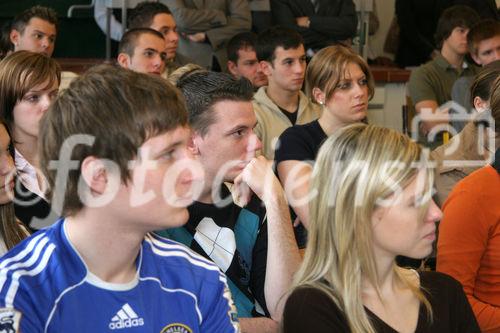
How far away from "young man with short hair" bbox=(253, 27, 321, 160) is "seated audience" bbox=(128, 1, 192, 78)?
28.4 inches

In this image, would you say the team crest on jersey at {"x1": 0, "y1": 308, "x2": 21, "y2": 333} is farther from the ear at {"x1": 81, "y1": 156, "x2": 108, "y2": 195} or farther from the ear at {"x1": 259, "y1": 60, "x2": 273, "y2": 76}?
the ear at {"x1": 259, "y1": 60, "x2": 273, "y2": 76}

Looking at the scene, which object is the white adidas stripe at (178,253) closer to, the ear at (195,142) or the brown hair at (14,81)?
the ear at (195,142)

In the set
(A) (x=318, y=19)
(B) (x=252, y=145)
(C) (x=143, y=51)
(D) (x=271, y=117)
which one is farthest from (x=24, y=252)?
(A) (x=318, y=19)

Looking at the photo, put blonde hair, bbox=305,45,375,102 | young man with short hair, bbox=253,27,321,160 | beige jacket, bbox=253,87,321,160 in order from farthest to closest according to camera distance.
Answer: young man with short hair, bbox=253,27,321,160, beige jacket, bbox=253,87,321,160, blonde hair, bbox=305,45,375,102

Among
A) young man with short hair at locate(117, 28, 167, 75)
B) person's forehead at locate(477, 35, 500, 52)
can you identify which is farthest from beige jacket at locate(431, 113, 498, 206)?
young man with short hair at locate(117, 28, 167, 75)

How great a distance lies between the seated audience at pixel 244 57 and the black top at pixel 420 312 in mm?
3990

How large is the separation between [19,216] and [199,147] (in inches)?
22.8

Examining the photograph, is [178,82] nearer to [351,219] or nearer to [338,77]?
[351,219]

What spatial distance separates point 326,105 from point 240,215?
5.56 ft

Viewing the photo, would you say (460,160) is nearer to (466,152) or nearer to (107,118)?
(466,152)

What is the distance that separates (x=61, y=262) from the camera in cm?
166

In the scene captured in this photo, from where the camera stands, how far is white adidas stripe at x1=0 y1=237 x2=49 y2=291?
160 cm

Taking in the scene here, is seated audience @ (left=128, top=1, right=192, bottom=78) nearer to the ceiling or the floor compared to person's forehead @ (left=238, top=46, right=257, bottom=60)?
nearer to the ceiling

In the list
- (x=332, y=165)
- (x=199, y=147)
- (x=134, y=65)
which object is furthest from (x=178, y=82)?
(x=134, y=65)
